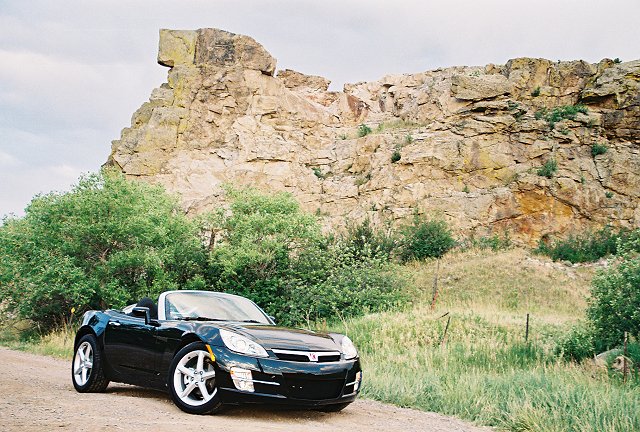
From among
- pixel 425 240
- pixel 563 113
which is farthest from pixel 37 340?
pixel 563 113

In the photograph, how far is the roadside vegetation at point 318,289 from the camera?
11.9m

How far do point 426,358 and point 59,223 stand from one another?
14884 millimetres

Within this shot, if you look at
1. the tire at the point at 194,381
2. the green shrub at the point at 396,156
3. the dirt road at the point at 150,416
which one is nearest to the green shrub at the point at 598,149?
the green shrub at the point at 396,156

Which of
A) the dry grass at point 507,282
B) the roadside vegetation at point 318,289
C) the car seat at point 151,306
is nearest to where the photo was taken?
the car seat at point 151,306

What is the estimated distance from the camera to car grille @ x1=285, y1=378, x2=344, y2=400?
6383 mm

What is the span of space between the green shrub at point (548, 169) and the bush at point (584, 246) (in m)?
4.96

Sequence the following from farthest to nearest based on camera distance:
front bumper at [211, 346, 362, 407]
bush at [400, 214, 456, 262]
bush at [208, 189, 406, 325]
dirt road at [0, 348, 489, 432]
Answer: bush at [400, 214, 456, 262], bush at [208, 189, 406, 325], front bumper at [211, 346, 362, 407], dirt road at [0, 348, 489, 432]

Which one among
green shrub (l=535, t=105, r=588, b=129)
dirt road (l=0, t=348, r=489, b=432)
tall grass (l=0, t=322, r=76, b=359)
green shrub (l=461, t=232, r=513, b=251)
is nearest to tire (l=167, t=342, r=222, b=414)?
dirt road (l=0, t=348, r=489, b=432)

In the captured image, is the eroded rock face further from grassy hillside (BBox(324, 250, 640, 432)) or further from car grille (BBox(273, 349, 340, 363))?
car grille (BBox(273, 349, 340, 363))

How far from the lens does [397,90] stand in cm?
6266

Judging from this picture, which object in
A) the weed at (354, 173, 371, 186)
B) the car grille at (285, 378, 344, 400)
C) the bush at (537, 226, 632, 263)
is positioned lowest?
the car grille at (285, 378, 344, 400)

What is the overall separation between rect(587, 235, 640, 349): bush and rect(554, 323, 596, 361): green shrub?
0.26 meters

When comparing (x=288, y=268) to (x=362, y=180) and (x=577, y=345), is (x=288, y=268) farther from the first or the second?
(x=362, y=180)

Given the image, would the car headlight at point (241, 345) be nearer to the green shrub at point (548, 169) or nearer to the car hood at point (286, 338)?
the car hood at point (286, 338)
